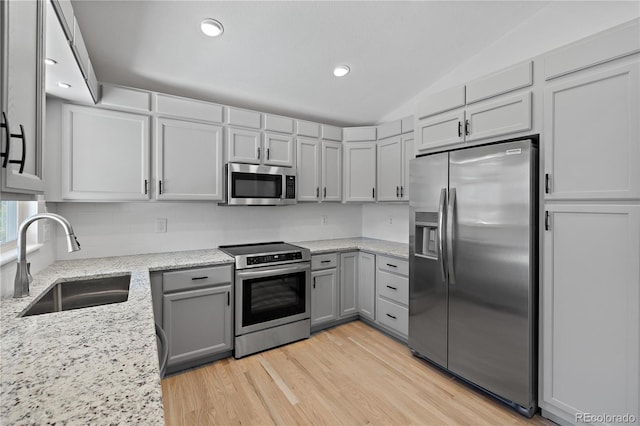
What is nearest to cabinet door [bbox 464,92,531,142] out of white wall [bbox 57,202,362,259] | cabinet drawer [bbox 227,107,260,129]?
cabinet drawer [bbox 227,107,260,129]

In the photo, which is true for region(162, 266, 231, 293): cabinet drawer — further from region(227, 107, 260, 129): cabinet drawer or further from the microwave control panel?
region(227, 107, 260, 129): cabinet drawer

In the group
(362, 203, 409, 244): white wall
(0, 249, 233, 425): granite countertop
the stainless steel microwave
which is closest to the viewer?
(0, 249, 233, 425): granite countertop

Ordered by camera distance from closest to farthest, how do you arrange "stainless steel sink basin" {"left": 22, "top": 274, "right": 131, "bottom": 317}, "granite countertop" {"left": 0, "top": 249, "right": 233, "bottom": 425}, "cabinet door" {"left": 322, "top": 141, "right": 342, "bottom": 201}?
"granite countertop" {"left": 0, "top": 249, "right": 233, "bottom": 425} < "stainless steel sink basin" {"left": 22, "top": 274, "right": 131, "bottom": 317} < "cabinet door" {"left": 322, "top": 141, "right": 342, "bottom": 201}

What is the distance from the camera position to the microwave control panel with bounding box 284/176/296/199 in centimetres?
312

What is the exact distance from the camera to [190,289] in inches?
95.7

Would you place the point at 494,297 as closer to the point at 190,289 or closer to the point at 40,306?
the point at 190,289

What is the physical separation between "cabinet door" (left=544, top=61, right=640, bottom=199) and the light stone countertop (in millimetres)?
2238

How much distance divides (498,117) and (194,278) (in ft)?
8.52

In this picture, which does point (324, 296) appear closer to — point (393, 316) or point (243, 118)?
point (393, 316)

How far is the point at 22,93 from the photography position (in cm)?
88

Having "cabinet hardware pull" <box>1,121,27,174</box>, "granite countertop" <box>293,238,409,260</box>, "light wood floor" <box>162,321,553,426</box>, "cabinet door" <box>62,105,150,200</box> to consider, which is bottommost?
"light wood floor" <box>162,321,553,426</box>

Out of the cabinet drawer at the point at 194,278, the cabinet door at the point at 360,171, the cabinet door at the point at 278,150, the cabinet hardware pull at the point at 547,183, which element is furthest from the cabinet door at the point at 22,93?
the cabinet door at the point at 360,171

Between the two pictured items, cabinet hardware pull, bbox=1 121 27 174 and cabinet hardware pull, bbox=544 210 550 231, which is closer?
cabinet hardware pull, bbox=1 121 27 174

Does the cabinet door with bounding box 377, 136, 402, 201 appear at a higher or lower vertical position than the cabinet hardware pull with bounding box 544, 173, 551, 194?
higher
